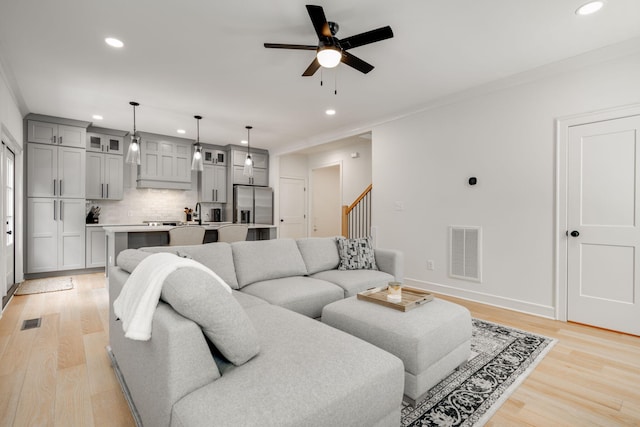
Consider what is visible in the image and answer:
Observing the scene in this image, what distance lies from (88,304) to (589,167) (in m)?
5.62

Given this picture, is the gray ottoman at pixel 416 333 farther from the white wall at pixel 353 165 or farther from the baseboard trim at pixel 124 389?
the white wall at pixel 353 165

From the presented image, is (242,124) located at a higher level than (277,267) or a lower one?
higher

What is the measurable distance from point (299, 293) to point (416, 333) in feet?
3.55

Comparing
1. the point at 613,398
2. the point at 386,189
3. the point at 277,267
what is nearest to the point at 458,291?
the point at 386,189

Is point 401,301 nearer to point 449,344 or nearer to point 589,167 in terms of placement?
point 449,344

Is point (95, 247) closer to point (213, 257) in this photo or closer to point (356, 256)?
point (213, 257)

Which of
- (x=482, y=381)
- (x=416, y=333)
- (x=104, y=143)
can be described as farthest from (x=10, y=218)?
(x=482, y=381)

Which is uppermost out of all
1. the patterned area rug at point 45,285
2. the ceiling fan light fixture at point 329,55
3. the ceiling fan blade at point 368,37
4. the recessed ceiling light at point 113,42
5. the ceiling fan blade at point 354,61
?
the recessed ceiling light at point 113,42

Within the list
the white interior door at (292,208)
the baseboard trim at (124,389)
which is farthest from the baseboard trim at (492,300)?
the white interior door at (292,208)

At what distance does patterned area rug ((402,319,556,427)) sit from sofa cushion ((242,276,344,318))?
3.42 ft

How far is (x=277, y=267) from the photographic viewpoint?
3029 millimetres

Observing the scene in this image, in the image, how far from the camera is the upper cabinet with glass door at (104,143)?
5.59 m

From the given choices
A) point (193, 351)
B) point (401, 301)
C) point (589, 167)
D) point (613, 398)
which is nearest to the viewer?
point (193, 351)

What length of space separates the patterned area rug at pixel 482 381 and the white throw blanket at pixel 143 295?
138cm
